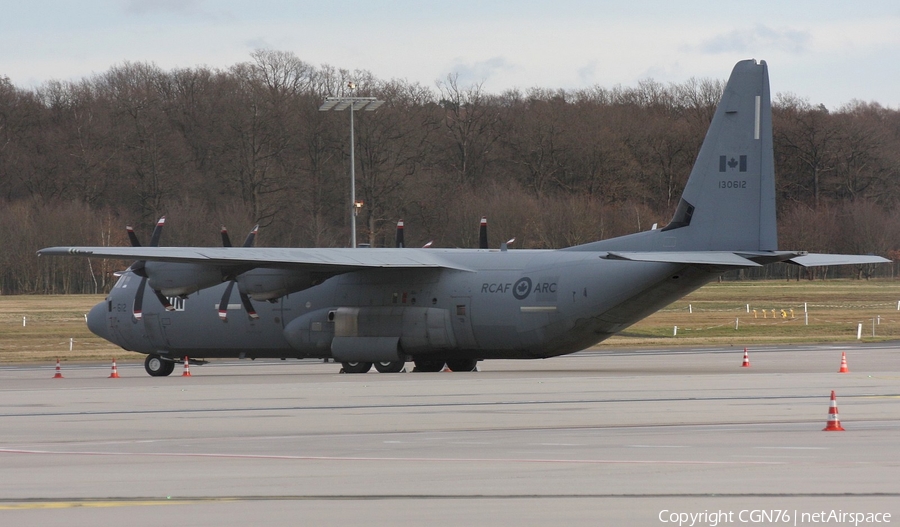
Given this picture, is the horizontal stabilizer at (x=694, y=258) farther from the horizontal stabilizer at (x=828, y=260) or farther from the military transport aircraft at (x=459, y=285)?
the horizontal stabilizer at (x=828, y=260)

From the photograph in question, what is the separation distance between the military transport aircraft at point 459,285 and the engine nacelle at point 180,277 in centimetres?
3

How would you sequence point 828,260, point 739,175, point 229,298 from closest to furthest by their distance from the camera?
1. point 739,175
2. point 828,260
3. point 229,298

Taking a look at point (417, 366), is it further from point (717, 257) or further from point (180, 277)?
point (717, 257)

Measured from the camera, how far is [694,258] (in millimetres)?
24672

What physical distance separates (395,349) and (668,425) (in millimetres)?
13242

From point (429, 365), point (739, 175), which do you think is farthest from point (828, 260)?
point (429, 365)

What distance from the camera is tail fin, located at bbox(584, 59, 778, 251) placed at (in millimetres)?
25469

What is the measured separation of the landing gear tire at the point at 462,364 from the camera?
Answer: 29328 mm

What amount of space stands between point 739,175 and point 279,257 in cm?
1021

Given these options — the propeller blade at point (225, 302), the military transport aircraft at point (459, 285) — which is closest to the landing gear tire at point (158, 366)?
the military transport aircraft at point (459, 285)

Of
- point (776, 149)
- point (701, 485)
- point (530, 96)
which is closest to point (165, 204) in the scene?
point (530, 96)

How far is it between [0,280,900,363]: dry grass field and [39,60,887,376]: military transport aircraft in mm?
11556

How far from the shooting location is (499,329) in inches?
1064

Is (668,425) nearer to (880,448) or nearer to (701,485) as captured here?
(880,448)
